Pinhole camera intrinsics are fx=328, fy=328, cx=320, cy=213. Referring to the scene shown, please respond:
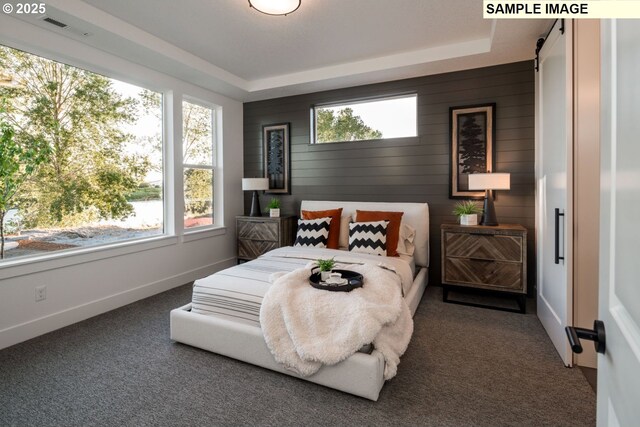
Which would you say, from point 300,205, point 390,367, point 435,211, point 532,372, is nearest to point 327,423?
point 390,367

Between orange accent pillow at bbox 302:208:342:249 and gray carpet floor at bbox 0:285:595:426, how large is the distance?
155 cm

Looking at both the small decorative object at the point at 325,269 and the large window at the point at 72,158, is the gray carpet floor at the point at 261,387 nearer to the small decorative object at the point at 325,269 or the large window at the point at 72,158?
the small decorative object at the point at 325,269

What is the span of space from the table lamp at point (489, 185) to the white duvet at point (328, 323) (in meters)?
→ 1.69

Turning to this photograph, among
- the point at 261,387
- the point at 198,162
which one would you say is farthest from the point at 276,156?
the point at 261,387

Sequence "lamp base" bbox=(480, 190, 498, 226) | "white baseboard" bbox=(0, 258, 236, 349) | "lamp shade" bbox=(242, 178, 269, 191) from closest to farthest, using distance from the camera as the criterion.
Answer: "white baseboard" bbox=(0, 258, 236, 349) < "lamp base" bbox=(480, 190, 498, 226) < "lamp shade" bbox=(242, 178, 269, 191)

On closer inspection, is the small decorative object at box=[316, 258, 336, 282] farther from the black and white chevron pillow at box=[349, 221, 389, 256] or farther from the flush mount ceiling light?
the flush mount ceiling light

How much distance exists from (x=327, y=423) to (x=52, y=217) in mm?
3041

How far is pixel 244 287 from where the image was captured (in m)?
2.45

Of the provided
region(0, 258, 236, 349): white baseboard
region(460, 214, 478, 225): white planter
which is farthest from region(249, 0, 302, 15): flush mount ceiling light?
region(0, 258, 236, 349): white baseboard

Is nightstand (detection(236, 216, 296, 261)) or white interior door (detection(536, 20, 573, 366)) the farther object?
nightstand (detection(236, 216, 296, 261))

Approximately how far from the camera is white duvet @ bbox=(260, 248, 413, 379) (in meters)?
1.95

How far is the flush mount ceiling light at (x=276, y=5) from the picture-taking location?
252 centimetres

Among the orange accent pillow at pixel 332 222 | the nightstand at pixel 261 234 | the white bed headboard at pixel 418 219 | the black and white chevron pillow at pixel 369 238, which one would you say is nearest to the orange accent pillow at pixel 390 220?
the black and white chevron pillow at pixel 369 238

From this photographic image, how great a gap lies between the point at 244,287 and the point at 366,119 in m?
2.98
